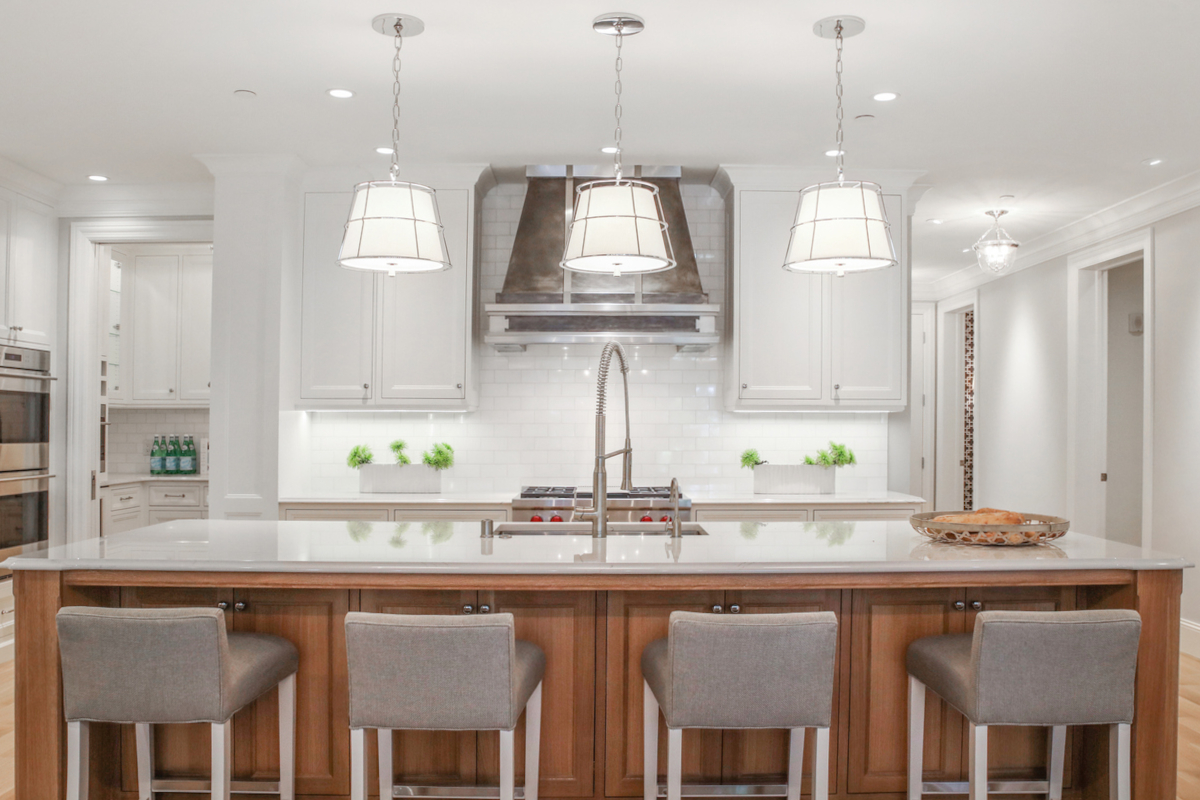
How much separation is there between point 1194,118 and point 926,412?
5025mm

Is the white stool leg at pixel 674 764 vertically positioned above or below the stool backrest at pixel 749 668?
below

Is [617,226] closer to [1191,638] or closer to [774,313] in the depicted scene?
[774,313]

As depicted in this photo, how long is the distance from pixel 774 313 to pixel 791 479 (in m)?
0.98

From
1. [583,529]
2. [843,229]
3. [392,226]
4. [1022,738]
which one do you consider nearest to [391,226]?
[392,226]

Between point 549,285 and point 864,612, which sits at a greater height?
point 549,285

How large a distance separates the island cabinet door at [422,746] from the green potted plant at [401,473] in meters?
2.48

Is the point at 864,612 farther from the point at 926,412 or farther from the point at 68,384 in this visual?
the point at 926,412

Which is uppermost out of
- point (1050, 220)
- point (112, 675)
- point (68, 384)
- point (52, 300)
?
point (1050, 220)

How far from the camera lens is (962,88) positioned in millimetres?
3600

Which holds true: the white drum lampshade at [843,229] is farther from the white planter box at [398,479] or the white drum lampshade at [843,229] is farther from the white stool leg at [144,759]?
the white planter box at [398,479]

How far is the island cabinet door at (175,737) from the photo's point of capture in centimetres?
262

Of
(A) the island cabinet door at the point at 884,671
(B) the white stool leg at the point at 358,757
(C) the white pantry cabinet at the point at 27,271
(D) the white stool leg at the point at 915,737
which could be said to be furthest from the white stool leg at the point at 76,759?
(C) the white pantry cabinet at the point at 27,271

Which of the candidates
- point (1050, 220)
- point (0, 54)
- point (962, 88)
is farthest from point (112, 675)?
point (1050, 220)

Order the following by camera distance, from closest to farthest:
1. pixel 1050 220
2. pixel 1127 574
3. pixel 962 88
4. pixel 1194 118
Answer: pixel 1127 574 < pixel 962 88 < pixel 1194 118 < pixel 1050 220
